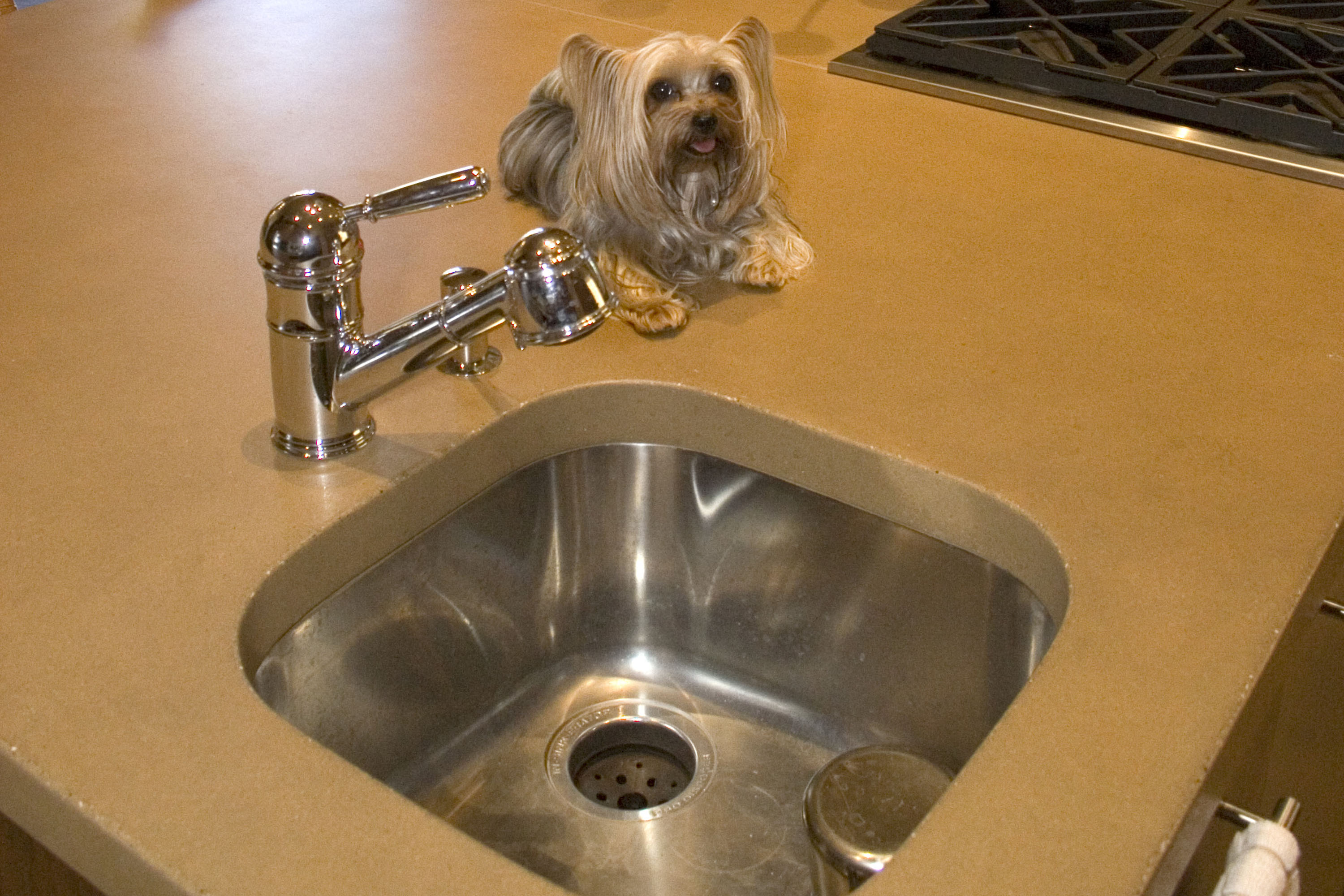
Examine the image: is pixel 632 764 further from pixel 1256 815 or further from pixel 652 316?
pixel 1256 815

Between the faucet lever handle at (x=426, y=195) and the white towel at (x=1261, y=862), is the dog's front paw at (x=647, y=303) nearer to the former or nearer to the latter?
the faucet lever handle at (x=426, y=195)

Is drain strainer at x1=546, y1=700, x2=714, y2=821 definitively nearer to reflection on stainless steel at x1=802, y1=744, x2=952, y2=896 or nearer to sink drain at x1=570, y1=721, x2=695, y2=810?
sink drain at x1=570, y1=721, x2=695, y2=810

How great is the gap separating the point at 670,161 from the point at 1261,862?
701mm

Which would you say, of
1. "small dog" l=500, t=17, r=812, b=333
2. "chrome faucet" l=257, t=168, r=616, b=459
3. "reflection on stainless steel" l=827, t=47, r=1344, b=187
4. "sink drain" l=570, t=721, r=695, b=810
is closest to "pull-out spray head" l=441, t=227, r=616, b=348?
"chrome faucet" l=257, t=168, r=616, b=459

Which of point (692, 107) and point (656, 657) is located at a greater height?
point (692, 107)

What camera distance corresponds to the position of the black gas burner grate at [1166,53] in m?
1.34

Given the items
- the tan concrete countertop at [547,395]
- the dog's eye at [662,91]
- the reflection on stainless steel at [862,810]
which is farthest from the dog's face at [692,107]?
the reflection on stainless steel at [862,810]

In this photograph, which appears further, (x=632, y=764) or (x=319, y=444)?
(x=632, y=764)

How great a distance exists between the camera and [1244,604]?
77 cm

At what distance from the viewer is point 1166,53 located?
1.46 metres

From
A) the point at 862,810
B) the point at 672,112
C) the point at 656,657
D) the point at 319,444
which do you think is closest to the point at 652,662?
the point at 656,657

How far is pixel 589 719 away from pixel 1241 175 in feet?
2.70

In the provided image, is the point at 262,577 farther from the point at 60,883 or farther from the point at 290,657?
the point at 60,883

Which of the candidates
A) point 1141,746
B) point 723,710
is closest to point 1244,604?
point 1141,746
